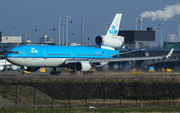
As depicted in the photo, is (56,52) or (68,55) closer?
(56,52)

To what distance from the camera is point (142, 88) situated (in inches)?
1682

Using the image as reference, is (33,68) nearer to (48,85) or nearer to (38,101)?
(48,85)

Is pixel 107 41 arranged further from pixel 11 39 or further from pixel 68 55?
pixel 11 39

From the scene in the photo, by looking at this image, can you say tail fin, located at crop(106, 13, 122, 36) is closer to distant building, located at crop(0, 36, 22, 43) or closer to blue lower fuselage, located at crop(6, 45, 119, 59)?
blue lower fuselage, located at crop(6, 45, 119, 59)

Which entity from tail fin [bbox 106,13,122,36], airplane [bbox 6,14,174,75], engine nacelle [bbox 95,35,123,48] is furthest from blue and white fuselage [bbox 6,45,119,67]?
tail fin [bbox 106,13,122,36]

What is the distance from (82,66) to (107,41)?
10.5 meters

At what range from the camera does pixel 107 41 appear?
2477 inches

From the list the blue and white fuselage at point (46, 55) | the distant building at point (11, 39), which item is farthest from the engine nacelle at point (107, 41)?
the distant building at point (11, 39)

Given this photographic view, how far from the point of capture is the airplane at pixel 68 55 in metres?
51.1

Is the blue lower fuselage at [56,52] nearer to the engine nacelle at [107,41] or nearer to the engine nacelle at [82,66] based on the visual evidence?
the engine nacelle at [107,41]

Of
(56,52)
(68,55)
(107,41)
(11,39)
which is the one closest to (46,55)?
(56,52)

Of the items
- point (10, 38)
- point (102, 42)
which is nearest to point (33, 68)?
point (102, 42)

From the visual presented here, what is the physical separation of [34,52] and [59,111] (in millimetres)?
26738

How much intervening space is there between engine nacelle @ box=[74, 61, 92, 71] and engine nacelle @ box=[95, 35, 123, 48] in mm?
7991
